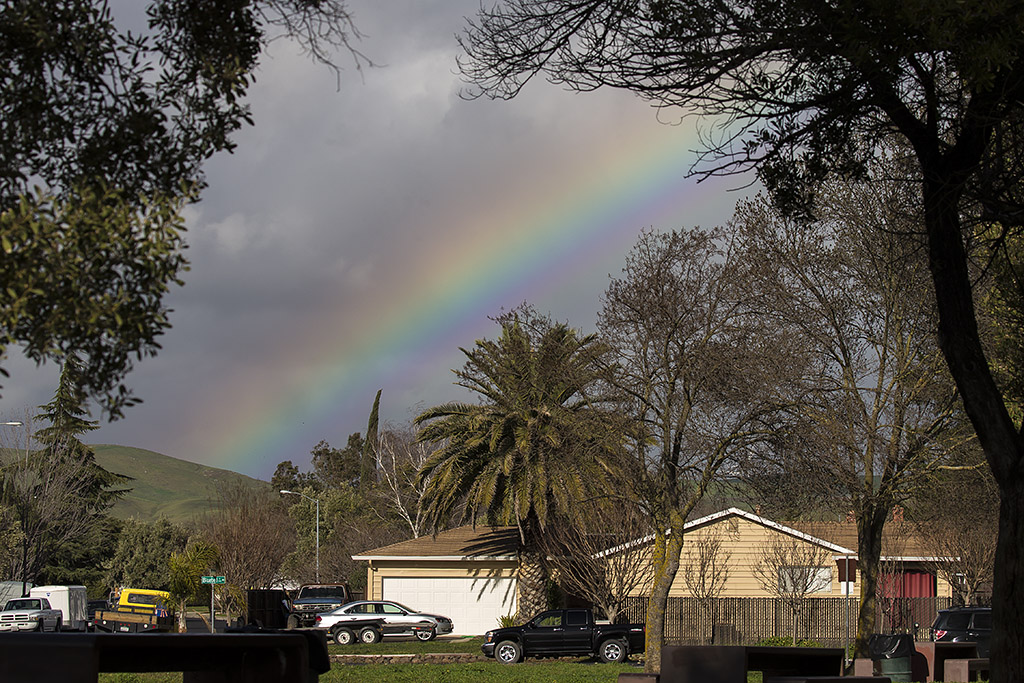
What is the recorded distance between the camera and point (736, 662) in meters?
12.0

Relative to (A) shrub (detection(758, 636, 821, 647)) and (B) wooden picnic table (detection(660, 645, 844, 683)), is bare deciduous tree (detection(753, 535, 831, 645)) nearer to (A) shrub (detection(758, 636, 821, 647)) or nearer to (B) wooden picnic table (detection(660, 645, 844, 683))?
(A) shrub (detection(758, 636, 821, 647))

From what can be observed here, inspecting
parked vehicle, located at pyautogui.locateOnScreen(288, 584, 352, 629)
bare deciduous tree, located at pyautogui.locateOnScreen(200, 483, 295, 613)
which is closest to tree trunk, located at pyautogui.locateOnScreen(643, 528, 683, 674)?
parked vehicle, located at pyautogui.locateOnScreen(288, 584, 352, 629)

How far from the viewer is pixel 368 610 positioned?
3762cm

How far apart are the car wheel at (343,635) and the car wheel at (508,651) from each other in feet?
27.2

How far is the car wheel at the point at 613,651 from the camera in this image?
30562 mm

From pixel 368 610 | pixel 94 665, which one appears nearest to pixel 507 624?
pixel 368 610

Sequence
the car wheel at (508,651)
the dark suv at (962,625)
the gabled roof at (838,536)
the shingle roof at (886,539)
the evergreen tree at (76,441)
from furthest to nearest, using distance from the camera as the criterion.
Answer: the shingle roof at (886,539)
the gabled roof at (838,536)
the car wheel at (508,651)
the dark suv at (962,625)
the evergreen tree at (76,441)

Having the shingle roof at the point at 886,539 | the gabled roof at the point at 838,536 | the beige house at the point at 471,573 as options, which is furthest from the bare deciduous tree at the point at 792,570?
the beige house at the point at 471,573

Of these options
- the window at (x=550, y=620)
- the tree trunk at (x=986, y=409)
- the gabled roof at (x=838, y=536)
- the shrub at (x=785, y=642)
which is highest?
the tree trunk at (x=986, y=409)

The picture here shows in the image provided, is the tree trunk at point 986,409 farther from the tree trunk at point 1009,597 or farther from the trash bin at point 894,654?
the trash bin at point 894,654

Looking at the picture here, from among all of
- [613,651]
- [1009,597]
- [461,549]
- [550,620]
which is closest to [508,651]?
[550,620]

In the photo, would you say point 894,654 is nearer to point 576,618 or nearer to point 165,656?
point 576,618

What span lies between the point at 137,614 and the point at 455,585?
1157cm

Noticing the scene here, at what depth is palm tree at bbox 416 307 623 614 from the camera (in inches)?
1173
